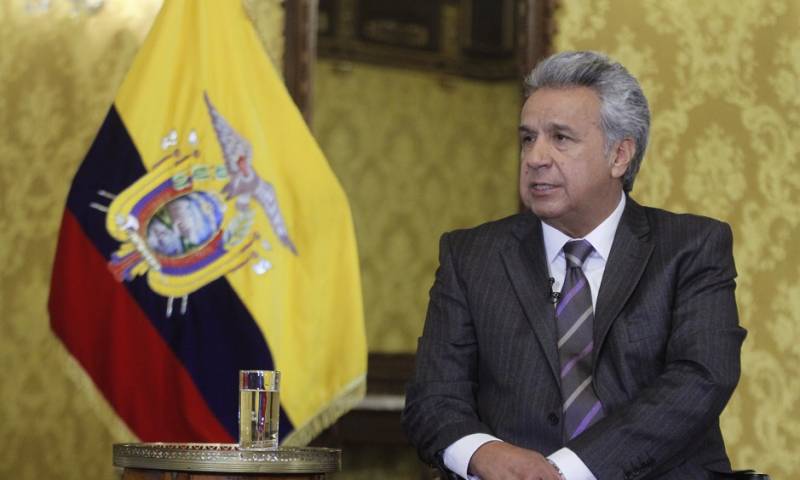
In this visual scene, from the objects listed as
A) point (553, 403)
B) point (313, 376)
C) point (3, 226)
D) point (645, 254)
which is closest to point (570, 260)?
point (645, 254)

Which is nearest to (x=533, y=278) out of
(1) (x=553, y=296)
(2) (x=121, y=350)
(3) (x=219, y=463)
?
(1) (x=553, y=296)

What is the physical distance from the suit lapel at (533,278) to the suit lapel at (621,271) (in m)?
0.10

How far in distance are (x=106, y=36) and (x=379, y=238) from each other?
11.6ft

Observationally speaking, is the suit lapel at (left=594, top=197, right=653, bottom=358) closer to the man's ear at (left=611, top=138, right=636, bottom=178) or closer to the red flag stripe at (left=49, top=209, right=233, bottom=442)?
the man's ear at (left=611, top=138, right=636, bottom=178)

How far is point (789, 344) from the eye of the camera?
15.7 ft

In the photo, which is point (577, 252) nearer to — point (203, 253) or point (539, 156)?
point (539, 156)

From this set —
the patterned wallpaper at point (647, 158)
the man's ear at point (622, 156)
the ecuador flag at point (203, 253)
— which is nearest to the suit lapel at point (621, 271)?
the man's ear at point (622, 156)

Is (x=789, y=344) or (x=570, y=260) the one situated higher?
(x=570, y=260)

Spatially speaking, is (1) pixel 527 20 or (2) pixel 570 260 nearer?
(2) pixel 570 260

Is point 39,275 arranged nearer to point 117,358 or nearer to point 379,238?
point 117,358

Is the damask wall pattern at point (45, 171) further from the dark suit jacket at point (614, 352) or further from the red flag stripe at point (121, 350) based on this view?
the dark suit jacket at point (614, 352)

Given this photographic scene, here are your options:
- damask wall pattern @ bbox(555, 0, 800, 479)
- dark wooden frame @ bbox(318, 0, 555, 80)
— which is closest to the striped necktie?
damask wall pattern @ bbox(555, 0, 800, 479)

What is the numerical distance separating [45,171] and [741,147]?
275cm

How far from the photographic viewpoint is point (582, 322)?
2.52 meters
